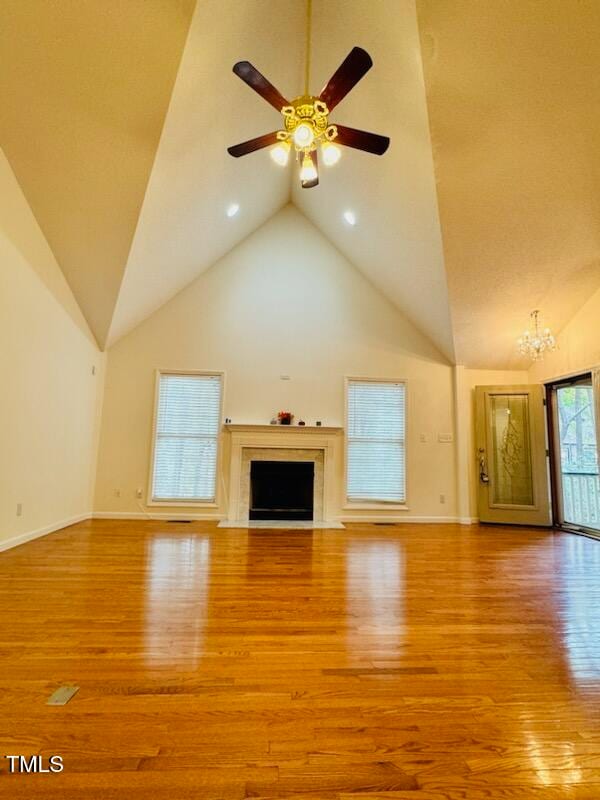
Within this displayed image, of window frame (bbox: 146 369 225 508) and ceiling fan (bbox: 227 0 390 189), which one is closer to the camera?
ceiling fan (bbox: 227 0 390 189)

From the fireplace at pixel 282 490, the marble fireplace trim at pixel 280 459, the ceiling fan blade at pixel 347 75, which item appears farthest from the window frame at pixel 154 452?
the ceiling fan blade at pixel 347 75

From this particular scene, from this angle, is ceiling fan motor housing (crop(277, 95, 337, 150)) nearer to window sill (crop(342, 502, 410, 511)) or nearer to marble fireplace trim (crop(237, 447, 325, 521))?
marble fireplace trim (crop(237, 447, 325, 521))

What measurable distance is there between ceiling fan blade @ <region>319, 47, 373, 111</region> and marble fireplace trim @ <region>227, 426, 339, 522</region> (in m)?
4.18

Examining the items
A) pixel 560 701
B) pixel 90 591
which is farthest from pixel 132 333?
pixel 560 701

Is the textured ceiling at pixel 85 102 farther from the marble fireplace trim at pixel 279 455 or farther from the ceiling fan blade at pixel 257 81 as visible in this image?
the marble fireplace trim at pixel 279 455

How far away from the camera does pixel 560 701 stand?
1.57 meters

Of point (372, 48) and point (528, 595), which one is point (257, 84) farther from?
point (528, 595)

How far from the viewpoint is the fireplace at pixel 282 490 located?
617 cm

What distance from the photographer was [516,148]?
11.8ft

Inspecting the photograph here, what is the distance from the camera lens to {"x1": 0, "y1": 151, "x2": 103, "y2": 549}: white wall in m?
3.71

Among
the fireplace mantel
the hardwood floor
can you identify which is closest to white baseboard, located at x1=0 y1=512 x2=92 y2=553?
the hardwood floor

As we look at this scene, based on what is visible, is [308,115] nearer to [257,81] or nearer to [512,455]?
[257,81]

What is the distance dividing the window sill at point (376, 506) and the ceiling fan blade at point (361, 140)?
4675 mm

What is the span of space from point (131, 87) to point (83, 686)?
397 cm
